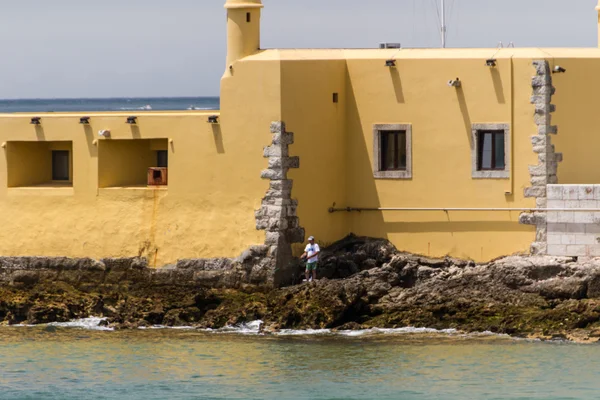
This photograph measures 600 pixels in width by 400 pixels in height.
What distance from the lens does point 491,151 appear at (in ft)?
95.8

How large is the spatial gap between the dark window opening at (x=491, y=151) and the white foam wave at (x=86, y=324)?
7.61 meters

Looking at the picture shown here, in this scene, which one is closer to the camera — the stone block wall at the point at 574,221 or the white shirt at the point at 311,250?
the stone block wall at the point at 574,221

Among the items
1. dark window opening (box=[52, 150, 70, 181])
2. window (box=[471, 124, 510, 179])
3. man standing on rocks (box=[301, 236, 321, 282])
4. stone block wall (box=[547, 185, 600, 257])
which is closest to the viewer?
stone block wall (box=[547, 185, 600, 257])

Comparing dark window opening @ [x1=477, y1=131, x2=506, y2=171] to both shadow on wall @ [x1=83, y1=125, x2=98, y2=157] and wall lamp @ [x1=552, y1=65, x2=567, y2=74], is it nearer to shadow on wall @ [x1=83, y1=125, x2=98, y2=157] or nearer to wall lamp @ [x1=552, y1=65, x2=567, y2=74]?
wall lamp @ [x1=552, y1=65, x2=567, y2=74]

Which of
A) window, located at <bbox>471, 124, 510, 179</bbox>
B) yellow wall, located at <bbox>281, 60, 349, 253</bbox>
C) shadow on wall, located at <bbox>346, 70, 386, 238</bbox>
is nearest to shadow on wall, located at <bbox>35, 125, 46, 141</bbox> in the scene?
yellow wall, located at <bbox>281, 60, 349, 253</bbox>

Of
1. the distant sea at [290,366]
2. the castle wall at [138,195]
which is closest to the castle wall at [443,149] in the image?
the castle wall at [138,195]


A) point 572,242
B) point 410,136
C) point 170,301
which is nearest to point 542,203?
point 572,242

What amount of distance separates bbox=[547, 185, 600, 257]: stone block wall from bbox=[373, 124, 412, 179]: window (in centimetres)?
279

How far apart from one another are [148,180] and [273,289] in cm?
357

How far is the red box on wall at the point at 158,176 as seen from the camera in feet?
99.1

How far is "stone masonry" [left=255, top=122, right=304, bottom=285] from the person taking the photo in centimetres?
2875

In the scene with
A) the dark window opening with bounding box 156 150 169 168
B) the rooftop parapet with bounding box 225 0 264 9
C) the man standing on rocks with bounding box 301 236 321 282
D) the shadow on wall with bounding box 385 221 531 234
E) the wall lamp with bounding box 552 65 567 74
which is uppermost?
the rooftop parapet with bounding box 225 0 264 9

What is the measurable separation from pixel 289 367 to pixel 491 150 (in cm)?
676

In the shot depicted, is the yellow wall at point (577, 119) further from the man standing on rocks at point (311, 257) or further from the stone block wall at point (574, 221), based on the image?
the man standing on rocks at point (311, 257)
